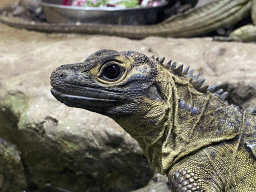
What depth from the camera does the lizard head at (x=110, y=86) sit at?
A: 2.38m

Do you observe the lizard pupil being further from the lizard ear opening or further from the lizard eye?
the lizard ear opening

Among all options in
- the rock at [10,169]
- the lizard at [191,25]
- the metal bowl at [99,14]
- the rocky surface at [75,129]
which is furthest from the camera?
the metal bowl at [99,14]

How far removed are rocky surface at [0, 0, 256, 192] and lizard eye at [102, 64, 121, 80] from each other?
64.9 inches

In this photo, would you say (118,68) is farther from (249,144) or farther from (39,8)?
(39,8)

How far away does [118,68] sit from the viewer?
2.39m

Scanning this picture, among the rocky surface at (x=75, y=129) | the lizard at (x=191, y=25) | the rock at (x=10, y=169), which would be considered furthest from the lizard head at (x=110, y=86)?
the lizard at (x=191, y=25)

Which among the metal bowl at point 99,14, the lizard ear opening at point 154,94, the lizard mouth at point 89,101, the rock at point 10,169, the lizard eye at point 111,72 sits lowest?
the rock at point 10,169

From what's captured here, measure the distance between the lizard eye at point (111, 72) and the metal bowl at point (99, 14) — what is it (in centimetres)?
557

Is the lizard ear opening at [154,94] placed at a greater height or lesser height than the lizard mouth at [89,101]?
greater

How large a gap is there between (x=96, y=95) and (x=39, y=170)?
2.85m

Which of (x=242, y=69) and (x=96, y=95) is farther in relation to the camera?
(x=242, y=69)

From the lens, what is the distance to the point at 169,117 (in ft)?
Answer: 8.09

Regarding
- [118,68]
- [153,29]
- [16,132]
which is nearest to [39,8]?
[153,29]

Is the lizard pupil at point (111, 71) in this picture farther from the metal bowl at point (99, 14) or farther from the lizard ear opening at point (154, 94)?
the metal bowl at point (99, 14)
